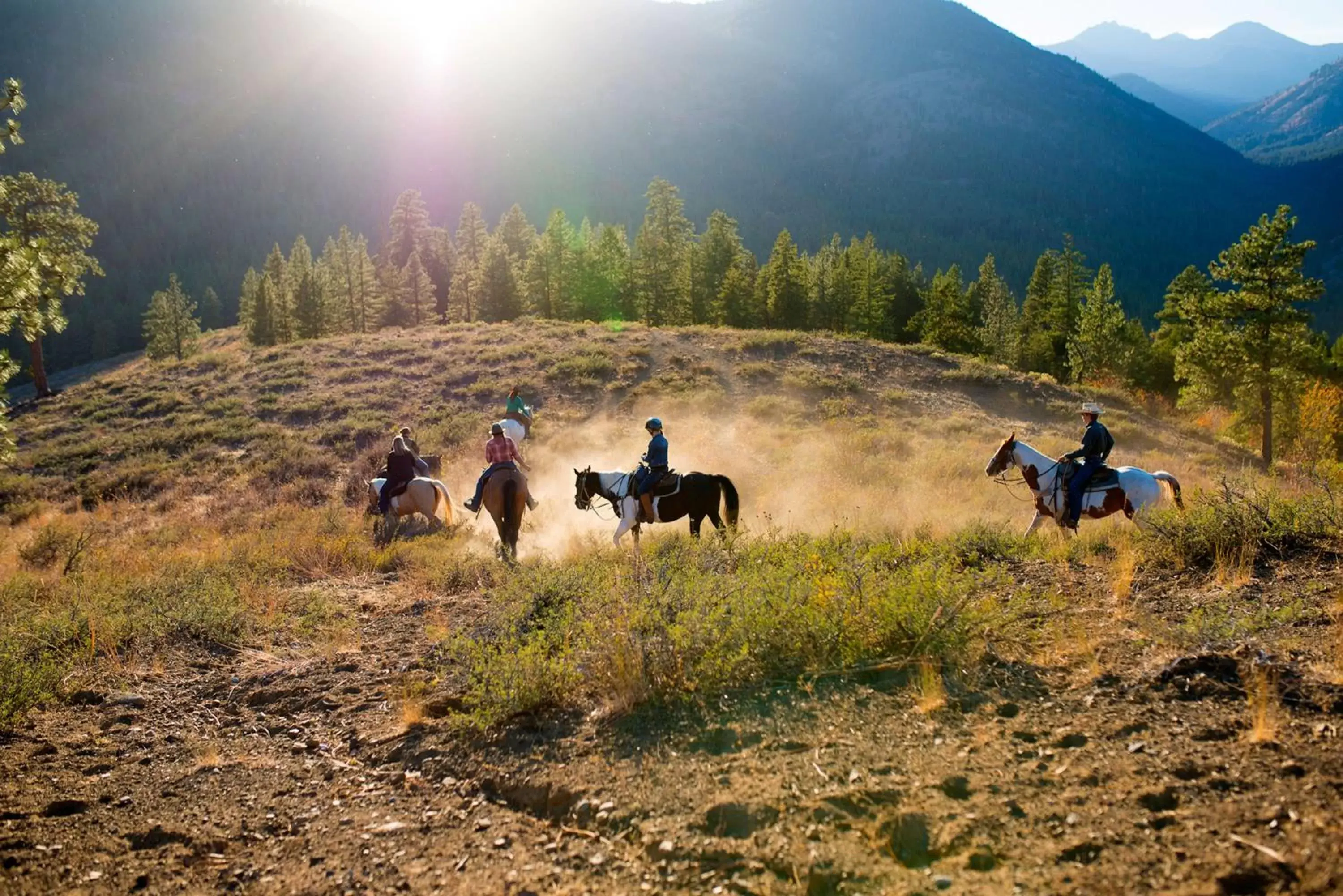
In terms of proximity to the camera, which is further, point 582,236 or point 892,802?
point 582,236

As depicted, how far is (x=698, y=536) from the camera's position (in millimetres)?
11406

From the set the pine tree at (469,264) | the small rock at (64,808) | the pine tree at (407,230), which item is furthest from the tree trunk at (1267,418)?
Answer: the pine tree at (407,230)

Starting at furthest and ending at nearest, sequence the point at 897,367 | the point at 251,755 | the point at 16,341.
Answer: the point at 16,341, the point at 897,367, the point at 251,755

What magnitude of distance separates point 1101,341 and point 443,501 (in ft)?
134

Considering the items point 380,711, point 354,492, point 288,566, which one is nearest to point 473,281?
point 354,492

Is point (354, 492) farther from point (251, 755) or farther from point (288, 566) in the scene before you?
point (251, 755)

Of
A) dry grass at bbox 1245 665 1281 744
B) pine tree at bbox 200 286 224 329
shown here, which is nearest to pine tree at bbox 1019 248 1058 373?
dry grass at bbox 1245 665 1281 744

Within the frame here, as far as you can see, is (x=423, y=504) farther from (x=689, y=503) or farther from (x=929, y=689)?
(x=929, y=689)

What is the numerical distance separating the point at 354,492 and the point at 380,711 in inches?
582

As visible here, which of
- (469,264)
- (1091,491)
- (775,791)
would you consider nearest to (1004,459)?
(1091,491)

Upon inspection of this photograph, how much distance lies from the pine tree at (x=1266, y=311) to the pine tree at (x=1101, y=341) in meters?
11.4

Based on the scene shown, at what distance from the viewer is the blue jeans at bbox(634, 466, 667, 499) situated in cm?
1202

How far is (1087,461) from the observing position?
12062 millimetres

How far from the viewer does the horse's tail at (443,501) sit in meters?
15.5
